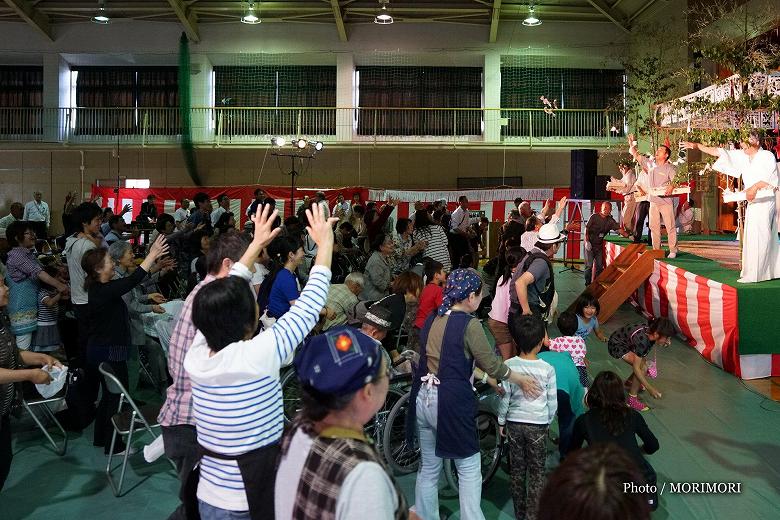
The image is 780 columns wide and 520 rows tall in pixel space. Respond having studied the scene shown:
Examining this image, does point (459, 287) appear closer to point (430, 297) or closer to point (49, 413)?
point (430, 297)

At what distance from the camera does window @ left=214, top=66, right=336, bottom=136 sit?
22141mm

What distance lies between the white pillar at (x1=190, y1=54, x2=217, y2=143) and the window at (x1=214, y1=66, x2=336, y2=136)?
1.35ft

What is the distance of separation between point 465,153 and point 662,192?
488 inches

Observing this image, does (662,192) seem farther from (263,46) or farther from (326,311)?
(263,46)

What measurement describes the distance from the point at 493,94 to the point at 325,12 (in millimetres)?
5421

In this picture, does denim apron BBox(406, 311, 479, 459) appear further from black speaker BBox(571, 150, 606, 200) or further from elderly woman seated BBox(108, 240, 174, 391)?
black speaker BBox(571, 150, 606, 200)

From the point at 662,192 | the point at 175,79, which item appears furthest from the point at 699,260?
the point at 175,79

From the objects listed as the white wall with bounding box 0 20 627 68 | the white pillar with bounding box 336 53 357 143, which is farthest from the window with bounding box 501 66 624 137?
the white pillar with bounding box 336 53 357 143

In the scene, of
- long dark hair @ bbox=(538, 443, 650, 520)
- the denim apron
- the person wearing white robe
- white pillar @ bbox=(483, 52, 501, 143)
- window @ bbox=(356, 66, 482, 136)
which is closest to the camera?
long dark hair @ bbox=(538, 443, 650, 520)

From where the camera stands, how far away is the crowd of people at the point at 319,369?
5.78 ft

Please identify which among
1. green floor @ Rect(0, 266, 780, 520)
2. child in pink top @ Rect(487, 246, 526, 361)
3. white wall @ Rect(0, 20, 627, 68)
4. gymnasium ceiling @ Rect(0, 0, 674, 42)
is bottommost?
green floor @ Rect(0, 266, 780, 520)

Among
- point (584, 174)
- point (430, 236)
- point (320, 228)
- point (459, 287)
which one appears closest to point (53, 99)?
point (584, 174)

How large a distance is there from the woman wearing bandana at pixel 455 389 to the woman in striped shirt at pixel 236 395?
50.0 inches

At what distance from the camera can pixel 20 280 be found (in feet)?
19.7
